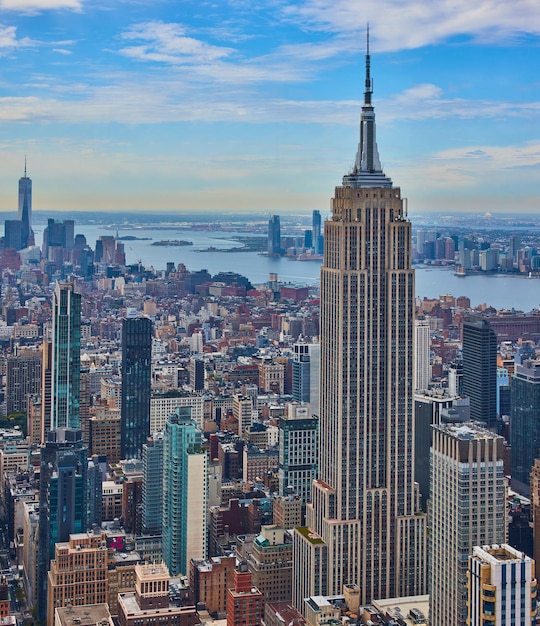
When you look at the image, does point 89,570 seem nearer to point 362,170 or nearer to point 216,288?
point 362,170

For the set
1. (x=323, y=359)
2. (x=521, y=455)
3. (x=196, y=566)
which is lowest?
(x=196, y=566)

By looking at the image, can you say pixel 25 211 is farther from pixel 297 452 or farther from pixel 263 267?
pixel 297 452

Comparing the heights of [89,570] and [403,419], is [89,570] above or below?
below

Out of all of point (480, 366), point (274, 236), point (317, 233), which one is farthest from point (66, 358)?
point (480, 366)

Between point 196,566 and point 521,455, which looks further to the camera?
point 521,455

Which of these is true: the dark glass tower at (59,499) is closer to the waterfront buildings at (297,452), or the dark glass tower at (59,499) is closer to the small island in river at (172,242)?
the waterfront buildings at (297,452)

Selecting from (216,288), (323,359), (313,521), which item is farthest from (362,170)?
(216,288)
